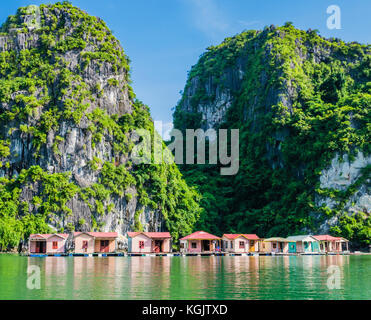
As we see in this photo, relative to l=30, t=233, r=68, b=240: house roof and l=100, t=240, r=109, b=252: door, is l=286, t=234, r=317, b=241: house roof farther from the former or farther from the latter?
l=30, t=233, r=68, b=240: house roof

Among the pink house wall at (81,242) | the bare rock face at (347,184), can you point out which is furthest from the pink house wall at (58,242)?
the bare rock face at (347,184)

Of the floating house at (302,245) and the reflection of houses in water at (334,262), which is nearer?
the reflection of houses in water at (334,262)

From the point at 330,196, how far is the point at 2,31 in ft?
172

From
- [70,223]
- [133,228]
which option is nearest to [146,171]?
[133,228]

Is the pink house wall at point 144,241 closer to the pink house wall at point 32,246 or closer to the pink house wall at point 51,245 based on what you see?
the pink house wall at point 51,245

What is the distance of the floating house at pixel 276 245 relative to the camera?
170ft

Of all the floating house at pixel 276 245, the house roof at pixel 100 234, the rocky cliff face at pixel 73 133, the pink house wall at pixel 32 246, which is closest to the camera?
the pink house wall at pixel 32 246

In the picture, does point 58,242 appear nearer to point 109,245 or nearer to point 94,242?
point 94,242

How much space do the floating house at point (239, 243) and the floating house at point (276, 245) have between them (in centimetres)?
171

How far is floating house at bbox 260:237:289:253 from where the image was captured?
2045 inches

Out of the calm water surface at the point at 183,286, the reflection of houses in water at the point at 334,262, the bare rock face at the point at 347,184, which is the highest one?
the bare rock face at the point at 347,184

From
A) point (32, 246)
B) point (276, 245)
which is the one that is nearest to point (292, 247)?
point (276, 245)

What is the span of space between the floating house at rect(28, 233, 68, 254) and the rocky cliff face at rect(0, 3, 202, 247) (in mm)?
2782

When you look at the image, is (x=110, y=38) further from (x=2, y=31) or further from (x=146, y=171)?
(x=146, y=171)
